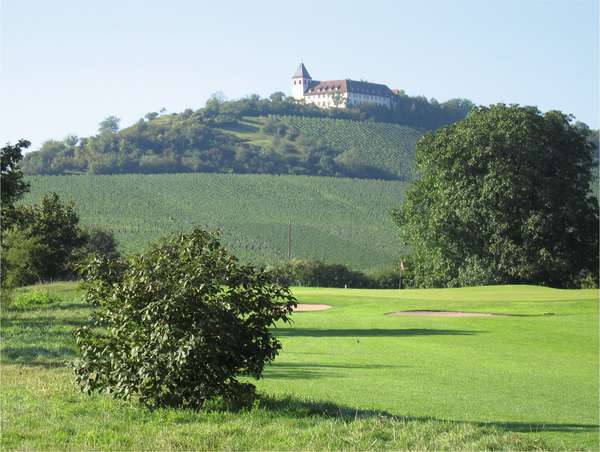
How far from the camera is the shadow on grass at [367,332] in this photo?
2444 cm

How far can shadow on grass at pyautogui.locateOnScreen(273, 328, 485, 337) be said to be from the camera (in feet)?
80.2

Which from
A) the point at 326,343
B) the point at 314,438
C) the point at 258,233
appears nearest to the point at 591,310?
the point at 326,343

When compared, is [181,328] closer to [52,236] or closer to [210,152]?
[52,236]

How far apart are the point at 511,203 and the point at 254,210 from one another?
183ft

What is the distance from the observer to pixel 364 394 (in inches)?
546

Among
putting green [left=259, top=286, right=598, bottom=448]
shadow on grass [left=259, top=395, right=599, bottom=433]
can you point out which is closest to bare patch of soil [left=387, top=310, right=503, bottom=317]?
putting green [left=259, top=286, right=598, bottom=448]

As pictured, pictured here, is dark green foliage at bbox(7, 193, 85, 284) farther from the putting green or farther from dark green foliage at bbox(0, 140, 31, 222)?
dark green foliage at bbox(0, 140, 31, 222)

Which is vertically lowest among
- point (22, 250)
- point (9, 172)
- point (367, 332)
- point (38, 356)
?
point (367, 332)

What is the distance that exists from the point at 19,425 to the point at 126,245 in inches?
3015

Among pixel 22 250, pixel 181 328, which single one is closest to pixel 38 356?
pixel 181 328

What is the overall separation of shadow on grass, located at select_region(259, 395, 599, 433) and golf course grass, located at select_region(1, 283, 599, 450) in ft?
0.08

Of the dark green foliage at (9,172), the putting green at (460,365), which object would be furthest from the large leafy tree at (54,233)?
the dark green foliage at (9,172)

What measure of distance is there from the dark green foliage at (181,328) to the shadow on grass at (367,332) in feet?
39.8

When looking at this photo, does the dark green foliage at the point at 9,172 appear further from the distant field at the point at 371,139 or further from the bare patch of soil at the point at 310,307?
the distant field at the point at 371,139
